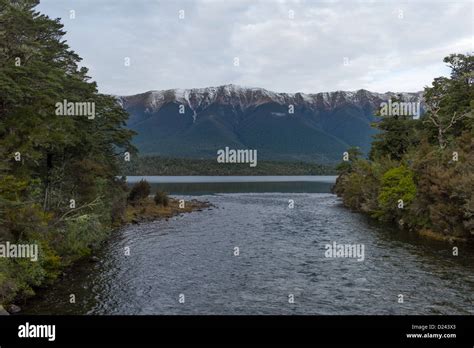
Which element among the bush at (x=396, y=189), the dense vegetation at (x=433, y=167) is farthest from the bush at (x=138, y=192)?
the bush at (x=396, y=189)

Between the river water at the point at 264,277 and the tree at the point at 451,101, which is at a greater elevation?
the tree at the point at 451,101

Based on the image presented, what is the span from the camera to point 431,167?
47.9 metres

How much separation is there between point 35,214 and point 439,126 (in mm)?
55836

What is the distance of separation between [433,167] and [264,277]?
28.5 meters

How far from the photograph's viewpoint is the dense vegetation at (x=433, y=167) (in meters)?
43.3

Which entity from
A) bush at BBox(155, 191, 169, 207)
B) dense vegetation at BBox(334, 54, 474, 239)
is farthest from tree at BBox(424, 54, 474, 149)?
bush at BBox(155, 191, 169, 207)

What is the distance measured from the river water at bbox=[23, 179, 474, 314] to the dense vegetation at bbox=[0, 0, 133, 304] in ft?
7.78

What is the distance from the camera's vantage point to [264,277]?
103ft

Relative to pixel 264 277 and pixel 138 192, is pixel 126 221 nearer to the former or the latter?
pixel 138 192

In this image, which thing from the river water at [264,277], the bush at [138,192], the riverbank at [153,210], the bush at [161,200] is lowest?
the riverbank at [153,210]

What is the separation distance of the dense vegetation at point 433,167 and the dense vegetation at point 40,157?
124 feet

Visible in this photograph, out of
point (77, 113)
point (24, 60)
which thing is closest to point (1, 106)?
point (24, 60)

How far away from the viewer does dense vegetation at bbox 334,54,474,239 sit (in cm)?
4331

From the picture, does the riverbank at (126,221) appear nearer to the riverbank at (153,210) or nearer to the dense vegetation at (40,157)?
the riverbank at (153,210)
